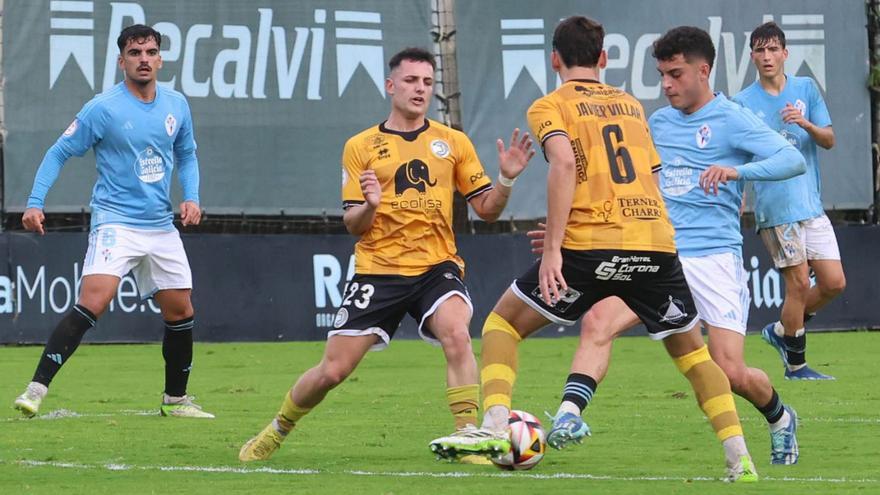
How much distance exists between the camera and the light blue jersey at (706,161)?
814cm

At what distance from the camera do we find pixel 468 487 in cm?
696

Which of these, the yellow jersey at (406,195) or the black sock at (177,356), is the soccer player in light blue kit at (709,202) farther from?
the black sock at (177,356)

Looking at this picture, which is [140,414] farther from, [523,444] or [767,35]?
[767,35]

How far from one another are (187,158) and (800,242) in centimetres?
459

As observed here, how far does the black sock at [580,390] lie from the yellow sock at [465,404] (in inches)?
19.3

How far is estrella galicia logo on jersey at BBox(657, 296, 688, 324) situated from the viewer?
22.9 ft

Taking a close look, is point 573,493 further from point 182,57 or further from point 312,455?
point 182,57

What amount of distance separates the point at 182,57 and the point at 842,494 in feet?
42.3

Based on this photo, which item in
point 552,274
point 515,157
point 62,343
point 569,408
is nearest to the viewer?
point 552,274

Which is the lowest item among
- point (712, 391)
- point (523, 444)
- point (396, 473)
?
point (396, 473)

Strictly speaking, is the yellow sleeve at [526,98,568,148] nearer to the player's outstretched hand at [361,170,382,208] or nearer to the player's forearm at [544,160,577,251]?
the player's forearm at [544,160,577,251]

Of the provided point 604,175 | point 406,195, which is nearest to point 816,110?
point 406,195

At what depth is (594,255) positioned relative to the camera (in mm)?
6957

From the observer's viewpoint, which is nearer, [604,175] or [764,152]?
[604,175]
